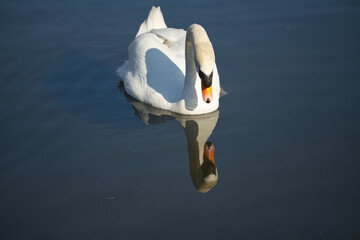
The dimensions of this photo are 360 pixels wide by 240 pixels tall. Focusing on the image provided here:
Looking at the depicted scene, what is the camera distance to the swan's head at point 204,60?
7770mm

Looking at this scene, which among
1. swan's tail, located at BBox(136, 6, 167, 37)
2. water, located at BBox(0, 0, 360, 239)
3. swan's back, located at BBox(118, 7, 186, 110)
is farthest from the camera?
swan's tail, located at BBox(136, 6, 167, 37)

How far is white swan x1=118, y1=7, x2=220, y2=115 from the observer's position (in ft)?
26.6

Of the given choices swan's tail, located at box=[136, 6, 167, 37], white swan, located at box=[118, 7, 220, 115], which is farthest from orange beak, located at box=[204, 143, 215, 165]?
swan's tail, located at box=[136, 6, 167, 37]

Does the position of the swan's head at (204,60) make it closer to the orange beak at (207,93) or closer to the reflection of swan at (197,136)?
the orange beak at (207,93)

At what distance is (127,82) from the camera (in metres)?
9.43

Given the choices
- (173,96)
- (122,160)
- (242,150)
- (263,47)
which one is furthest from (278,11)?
(122,160)

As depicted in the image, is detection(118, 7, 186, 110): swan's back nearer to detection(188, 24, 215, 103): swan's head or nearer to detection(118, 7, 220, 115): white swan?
detection(118, 7, 220, 115): white swan

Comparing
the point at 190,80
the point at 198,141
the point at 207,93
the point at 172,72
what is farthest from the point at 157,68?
the point at 198,141

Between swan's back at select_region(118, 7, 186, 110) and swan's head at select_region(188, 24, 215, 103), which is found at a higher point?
swan's head at select_region(188, 24, 215, 103)

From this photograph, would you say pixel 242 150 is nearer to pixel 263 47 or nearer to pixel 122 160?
pixel 122 160

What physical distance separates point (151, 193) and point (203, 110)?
6.58ft

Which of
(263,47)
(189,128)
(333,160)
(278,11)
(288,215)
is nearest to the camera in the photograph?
(288,215)

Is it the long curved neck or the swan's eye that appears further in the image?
the long curved neck

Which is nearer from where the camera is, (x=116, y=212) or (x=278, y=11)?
(x=116, y=212)
